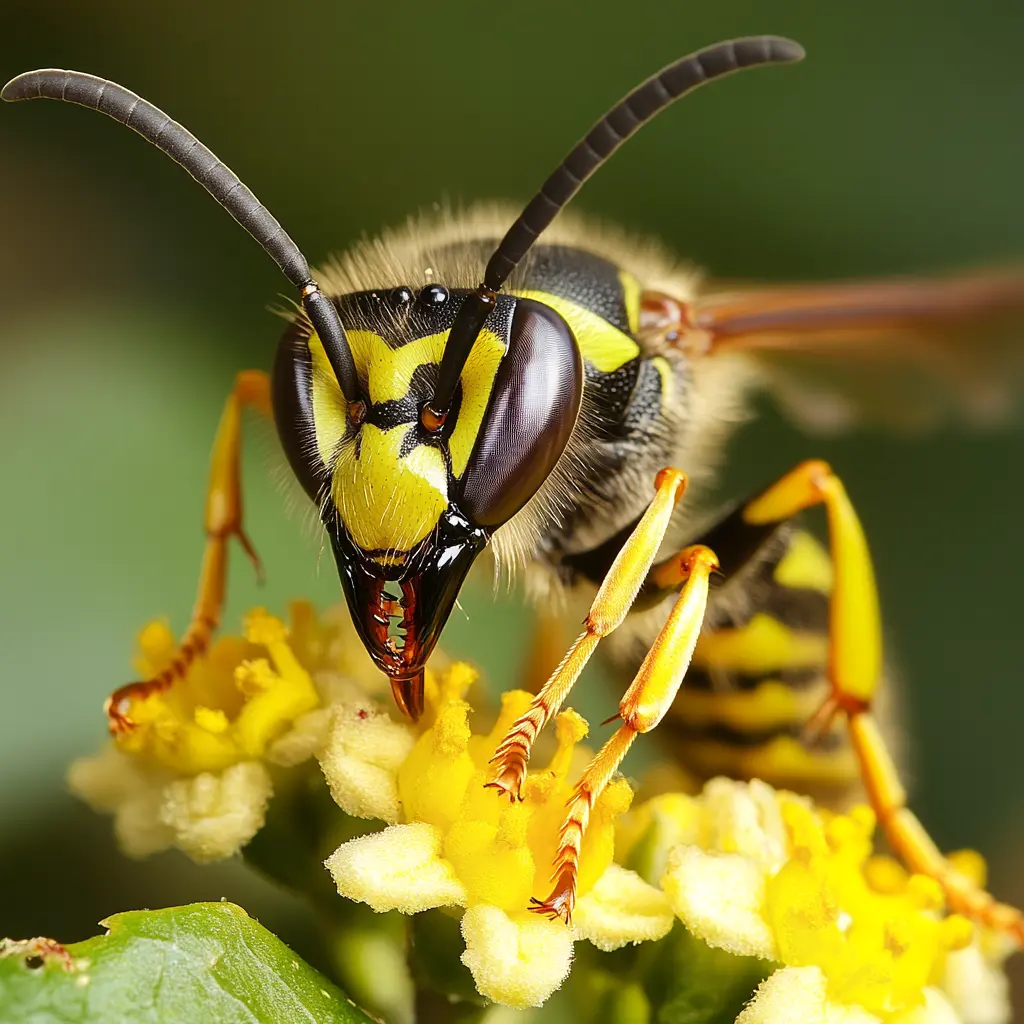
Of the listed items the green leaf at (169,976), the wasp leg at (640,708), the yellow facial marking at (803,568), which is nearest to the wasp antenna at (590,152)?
the wasp leg at (640,708)

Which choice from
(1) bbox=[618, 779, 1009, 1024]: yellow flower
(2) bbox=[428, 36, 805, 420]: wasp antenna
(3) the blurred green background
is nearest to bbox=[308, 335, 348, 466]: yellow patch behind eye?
(2) bbox=[428, 36, 805, 420]: wasp antenna

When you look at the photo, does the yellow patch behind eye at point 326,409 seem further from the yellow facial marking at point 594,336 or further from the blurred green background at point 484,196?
the blurred green background at point 484,196

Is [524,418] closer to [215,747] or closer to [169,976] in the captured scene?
[215,747]

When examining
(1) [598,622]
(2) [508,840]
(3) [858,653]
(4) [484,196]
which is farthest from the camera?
(4) [484,196]

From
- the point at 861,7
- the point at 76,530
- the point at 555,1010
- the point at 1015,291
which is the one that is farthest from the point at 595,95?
the point at 555,1010

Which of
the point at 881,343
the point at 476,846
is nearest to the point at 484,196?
the point at 881,343

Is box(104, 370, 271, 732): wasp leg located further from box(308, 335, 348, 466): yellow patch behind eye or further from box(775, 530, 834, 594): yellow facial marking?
box(775, 530, 834, 594): yellow facial marking
